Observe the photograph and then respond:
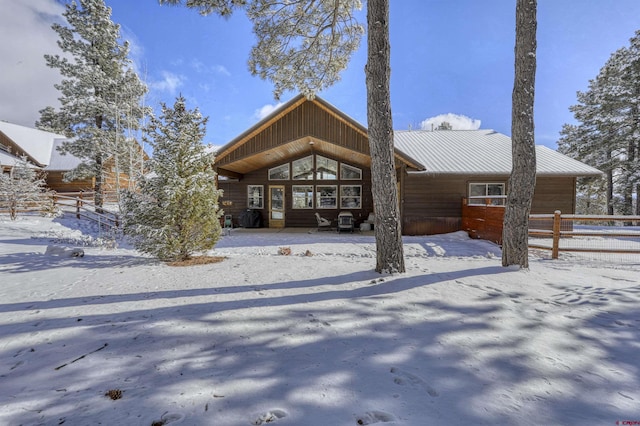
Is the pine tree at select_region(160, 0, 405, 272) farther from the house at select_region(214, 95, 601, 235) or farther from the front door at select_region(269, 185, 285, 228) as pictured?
the front door at select_region(269, 185, 285, 228)

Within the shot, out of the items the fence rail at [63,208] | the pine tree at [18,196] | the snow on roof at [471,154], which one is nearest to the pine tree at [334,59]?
the snow on roof at [471,154]

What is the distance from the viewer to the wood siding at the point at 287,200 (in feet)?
43.4

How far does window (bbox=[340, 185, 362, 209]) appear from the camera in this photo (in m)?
13.2

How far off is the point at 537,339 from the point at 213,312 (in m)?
3.07

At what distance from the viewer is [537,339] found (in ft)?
7.54

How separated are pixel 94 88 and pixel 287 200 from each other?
37.2 ft

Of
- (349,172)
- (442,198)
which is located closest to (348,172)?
(349,172)

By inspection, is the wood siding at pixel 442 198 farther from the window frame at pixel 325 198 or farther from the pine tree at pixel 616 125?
the pine tree at pixel 616 125

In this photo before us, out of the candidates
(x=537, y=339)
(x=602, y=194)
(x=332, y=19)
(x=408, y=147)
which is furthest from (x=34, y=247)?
(x=602, y=194)

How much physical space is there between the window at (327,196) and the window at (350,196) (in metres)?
0.35

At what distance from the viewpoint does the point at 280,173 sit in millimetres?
13578

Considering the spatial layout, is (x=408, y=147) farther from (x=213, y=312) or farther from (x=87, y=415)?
(x=87, y=415)

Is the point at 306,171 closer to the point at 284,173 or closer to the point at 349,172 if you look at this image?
the point at 284,173

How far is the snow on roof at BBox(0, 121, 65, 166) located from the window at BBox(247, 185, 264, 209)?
2103 cm
